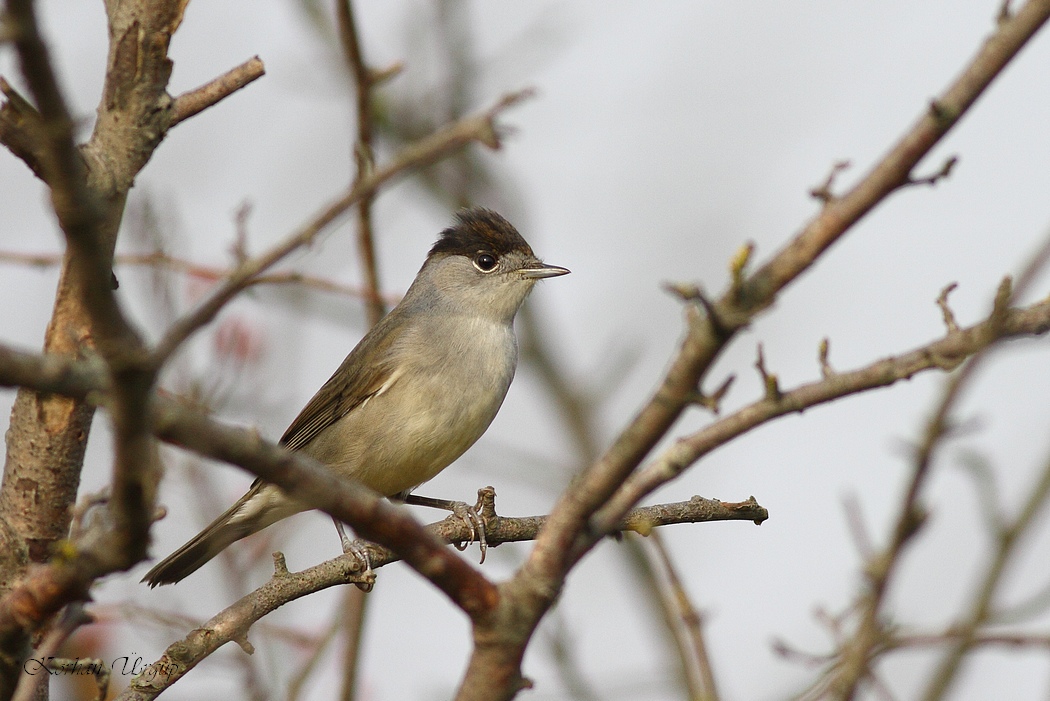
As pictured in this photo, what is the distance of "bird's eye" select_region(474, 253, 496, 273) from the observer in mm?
7156

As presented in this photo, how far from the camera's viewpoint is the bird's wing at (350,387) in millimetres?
6203

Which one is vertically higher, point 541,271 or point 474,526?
point 541,271

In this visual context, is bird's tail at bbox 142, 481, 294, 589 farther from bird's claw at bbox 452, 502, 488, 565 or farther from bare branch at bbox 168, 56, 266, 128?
bare branch at bbox 168, 56, 266, 128

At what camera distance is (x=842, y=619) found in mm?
3711

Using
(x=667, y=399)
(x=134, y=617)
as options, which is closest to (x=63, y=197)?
(x=667, y=399)

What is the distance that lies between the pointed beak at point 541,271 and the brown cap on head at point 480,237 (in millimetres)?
253

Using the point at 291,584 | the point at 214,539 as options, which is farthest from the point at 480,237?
the point at 291,584

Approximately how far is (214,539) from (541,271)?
2722mm

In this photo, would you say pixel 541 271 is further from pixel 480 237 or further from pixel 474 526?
pixel 474 526

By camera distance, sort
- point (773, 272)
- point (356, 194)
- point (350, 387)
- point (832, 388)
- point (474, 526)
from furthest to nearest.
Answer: point (350, 387)
point (474, 526)
point (356, 194)
point (832, 388)
point (773, 272)

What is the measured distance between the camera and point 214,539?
5.55m

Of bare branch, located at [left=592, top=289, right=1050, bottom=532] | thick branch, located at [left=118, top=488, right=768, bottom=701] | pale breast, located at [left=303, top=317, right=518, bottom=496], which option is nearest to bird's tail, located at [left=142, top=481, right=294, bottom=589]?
pale breast, located at [left=303, top=317, right=518, bottom=496]

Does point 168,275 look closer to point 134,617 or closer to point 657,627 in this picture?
point 134,617

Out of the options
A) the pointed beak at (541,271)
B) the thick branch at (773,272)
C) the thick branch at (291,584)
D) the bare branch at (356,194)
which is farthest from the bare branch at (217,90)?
the pointed beak at (541,271)
